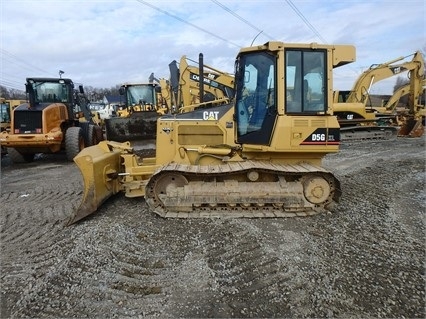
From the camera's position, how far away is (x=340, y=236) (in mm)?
4512

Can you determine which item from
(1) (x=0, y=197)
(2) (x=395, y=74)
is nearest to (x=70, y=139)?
(1) (x=0, y=197)

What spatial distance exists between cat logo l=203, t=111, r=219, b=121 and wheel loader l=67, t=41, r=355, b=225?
36cm

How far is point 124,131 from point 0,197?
5.03 meters

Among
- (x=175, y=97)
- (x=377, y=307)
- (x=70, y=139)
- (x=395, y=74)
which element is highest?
(x=395, y=74)

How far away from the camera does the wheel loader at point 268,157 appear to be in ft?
17.3

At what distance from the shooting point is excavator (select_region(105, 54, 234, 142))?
8.03 meters

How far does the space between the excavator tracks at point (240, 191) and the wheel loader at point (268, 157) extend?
1 cm

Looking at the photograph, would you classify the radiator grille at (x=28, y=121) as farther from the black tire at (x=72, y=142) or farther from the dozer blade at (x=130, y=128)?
the dozer blade at (x=130, y=128)

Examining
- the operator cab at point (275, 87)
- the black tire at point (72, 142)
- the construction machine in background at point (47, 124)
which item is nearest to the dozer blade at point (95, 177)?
the operator cab at point (275, 87)

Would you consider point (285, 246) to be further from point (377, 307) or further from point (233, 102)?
point (233, 102)

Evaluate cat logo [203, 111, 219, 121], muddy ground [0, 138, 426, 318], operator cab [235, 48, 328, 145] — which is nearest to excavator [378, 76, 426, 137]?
muddy ground [0, 138, 426, 318]

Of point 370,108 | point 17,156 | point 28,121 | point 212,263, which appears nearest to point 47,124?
point 28,121

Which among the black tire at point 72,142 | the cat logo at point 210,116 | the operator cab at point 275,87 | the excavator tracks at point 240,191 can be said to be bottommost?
the excavator tracks at point 240,191

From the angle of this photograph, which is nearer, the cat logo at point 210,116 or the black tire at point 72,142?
the cat logo at point 210,116
